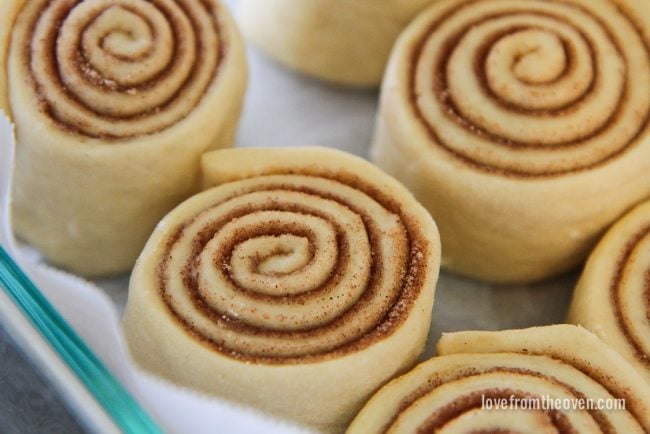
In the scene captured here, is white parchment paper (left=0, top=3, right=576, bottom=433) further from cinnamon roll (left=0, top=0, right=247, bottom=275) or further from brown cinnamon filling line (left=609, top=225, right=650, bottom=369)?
brown cinnamon filling line (left=609, top=225, right=650, bottom=369)

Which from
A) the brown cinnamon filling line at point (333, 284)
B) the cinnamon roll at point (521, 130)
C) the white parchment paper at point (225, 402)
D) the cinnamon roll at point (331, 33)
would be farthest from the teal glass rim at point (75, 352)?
the cinnamon roll at point (331, 33)

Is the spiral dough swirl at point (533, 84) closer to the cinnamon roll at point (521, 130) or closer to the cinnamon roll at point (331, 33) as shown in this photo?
the cinnamon roll at point (521, 130)

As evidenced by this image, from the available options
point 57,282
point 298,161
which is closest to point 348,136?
point 298,161

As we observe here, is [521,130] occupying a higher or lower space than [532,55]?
lower

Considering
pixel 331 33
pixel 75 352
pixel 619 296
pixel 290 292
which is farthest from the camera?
pixel 331 33

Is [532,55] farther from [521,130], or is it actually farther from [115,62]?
[115,62]

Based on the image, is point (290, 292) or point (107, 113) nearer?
point (290, 292)

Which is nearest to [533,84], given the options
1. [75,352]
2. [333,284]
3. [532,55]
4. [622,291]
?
[532,55]
